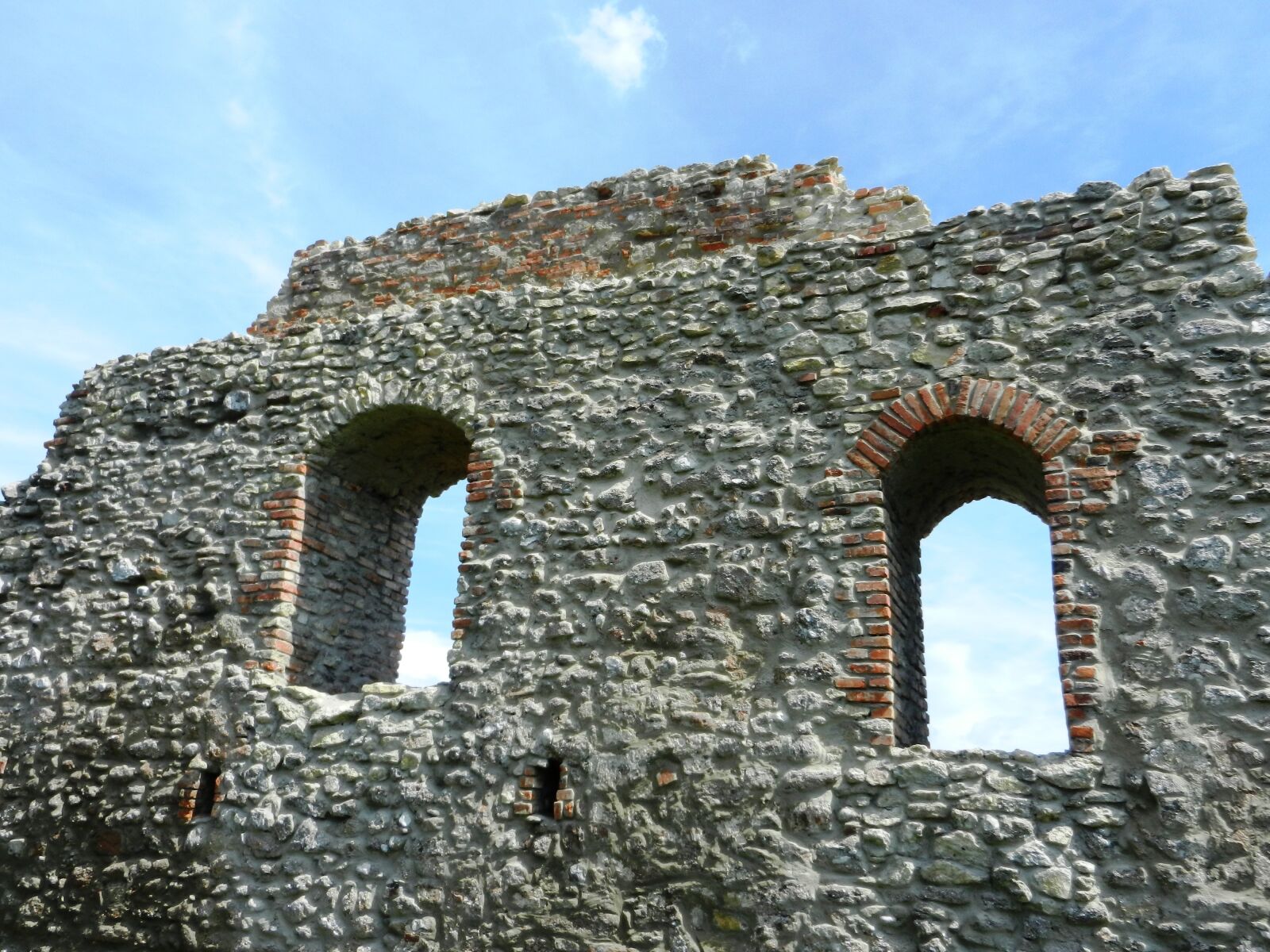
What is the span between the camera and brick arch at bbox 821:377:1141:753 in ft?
15.5

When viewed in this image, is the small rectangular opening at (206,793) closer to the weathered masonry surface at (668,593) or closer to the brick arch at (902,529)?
the weathered masonry surface at (668,593)

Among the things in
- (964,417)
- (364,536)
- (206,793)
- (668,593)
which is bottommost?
(206,793)

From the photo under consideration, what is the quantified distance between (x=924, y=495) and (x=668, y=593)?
1700mm

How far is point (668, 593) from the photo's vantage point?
18.1 ft

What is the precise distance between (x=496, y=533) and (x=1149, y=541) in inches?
141

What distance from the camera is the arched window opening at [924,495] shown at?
5.28m

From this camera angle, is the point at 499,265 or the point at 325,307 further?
the point at 325,307

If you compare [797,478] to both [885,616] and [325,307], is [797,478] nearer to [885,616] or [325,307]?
[885,616]

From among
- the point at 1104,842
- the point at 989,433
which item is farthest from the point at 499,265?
the point at 1104,842

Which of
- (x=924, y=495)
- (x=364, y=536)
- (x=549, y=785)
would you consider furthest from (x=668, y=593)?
(x=364, y=536)

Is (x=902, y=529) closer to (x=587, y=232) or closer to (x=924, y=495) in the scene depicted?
(x=924, y=495)

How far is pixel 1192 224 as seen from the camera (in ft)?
16.9

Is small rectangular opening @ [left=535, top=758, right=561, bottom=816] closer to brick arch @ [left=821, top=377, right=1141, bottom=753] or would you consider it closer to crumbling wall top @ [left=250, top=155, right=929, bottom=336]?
brick arch @ [left=821, top=377, right=1141, bottom=753]

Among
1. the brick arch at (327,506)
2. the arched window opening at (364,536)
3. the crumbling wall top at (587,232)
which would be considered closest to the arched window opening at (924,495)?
the crumbling wall top at (587,232)
